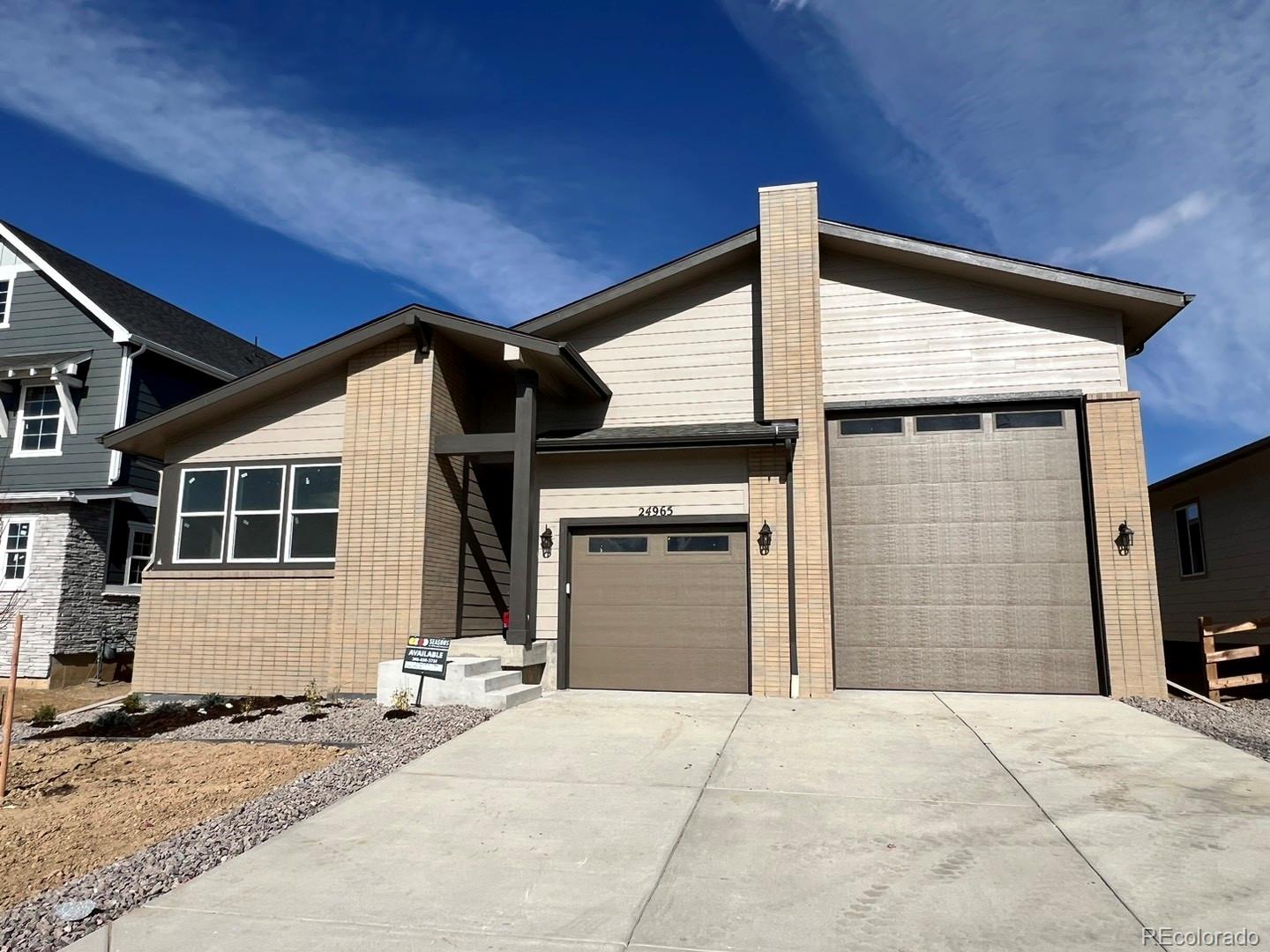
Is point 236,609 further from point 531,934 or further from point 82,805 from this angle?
point 531,934

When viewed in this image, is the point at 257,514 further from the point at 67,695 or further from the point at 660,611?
the point at 660,611

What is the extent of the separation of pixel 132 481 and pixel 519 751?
41.9ft

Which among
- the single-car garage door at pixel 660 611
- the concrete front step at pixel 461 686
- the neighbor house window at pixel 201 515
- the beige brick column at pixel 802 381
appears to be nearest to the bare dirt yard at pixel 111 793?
the concrete front step at pixel 461 686

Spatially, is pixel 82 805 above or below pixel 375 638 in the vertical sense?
below

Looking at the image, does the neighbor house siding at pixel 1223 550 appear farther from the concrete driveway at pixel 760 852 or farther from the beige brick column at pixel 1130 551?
the concrete driveway at pixel 760 852

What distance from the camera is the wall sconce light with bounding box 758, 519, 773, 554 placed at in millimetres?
11219

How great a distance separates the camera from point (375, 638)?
11.0m

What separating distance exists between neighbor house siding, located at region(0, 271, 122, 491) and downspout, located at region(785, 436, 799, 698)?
43.7 ft

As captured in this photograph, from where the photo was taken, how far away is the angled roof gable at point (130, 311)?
17.2 meters

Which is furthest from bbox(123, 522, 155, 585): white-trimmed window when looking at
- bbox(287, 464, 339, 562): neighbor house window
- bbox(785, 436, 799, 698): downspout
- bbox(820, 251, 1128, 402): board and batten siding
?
bbox(820, 251, 1128, 402): board and batten siding

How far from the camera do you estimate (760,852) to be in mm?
5199

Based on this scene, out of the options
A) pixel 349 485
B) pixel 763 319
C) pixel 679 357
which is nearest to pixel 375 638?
pixel 349 485

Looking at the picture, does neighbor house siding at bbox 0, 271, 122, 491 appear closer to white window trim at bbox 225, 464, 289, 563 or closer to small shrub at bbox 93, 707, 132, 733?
white window trim at bbox 225, 464, 289, 563

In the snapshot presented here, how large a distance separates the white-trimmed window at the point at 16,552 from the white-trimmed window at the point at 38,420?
1622 mm
